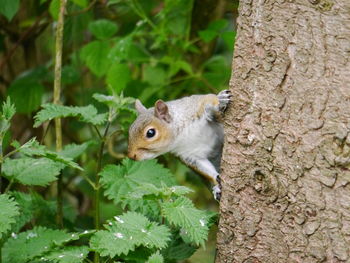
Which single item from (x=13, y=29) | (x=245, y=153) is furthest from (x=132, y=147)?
(x=13, y=29)

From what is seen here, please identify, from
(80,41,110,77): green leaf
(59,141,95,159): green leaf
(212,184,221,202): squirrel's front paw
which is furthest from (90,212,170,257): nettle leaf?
(80,41,110,77): green leaf

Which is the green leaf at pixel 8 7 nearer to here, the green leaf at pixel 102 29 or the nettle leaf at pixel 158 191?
the green leaf at pixel 102 29

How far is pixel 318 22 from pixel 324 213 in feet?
1.75

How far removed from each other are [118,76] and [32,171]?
0.97m

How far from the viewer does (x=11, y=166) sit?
7.78 feet

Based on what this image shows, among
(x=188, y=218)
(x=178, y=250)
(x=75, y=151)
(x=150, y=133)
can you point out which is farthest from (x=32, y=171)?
(x=188, y=218)

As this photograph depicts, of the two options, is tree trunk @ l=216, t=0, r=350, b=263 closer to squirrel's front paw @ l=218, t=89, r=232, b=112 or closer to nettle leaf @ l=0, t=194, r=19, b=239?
squirrel's front paw @ l=218, t=89, r=232, b=112

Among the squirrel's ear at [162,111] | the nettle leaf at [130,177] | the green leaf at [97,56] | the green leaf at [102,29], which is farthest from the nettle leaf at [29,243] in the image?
the green leaf at [102,29]

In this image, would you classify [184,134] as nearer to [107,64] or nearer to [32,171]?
[32,171]

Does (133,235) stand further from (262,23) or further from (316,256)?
(262,23)

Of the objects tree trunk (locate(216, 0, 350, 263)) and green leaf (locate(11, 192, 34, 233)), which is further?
green leaf (locate(11, 192, 34, 233))

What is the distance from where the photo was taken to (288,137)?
1.81 m

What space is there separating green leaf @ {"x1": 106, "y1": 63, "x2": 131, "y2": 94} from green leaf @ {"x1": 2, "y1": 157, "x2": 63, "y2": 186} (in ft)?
2.71

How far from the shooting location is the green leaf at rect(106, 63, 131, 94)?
3146mm
